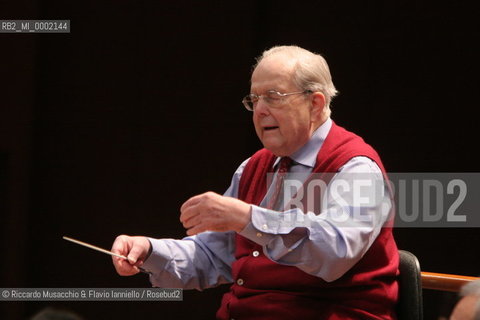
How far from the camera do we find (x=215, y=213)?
6.02ft

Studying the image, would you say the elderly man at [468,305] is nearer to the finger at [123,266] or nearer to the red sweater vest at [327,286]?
the red sweater vest at [327,286]

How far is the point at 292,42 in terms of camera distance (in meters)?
3.57

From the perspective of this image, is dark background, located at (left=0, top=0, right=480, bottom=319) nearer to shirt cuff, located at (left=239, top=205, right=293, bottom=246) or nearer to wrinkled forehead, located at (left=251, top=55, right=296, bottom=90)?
wrinkled forehead, located at (left=251, top=55, right=296, bottom=90)

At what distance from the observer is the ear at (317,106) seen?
7.21 feet

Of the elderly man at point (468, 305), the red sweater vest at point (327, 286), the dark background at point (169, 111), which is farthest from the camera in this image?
the dark background at point (169, 111)

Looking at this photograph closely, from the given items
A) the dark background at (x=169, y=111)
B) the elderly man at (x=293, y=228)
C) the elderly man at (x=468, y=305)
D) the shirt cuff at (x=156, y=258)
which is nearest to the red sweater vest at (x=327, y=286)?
the elderly man at (x=293, y=228)

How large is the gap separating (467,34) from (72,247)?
2026 millimetres

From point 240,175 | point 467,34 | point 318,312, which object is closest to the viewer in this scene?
point 318,312

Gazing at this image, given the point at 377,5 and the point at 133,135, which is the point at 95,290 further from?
the point at 377,5

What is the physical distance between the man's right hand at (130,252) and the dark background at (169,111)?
1248 mm

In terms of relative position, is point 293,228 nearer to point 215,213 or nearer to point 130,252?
point 215,213

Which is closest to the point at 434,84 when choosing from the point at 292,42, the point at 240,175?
the point at 292,42

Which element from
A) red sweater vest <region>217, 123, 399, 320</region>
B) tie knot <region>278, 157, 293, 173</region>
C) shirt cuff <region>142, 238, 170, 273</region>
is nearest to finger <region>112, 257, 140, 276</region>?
shirt cuff <region>142, 238, 170, 273</region>

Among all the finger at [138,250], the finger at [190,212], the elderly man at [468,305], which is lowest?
the finger at [138,250]
